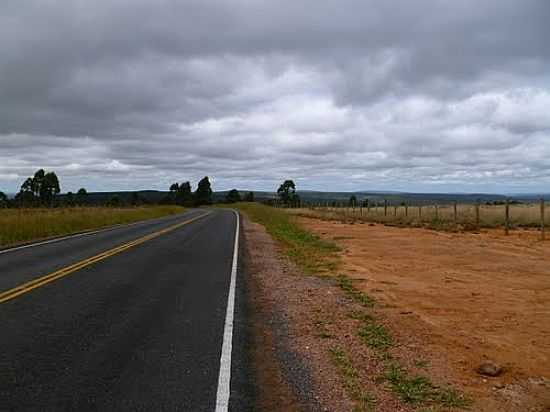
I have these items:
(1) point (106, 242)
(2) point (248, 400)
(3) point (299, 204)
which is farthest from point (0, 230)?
(3) point (299, 204)

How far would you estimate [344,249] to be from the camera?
22.1 meters

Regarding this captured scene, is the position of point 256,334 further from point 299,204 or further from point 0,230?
point 299,204

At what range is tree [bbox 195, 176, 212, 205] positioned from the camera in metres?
162

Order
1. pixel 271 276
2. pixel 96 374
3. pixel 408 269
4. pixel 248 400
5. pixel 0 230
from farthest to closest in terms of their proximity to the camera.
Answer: pixel 0 230 < pixel 408 269 < pixel 271 276 < pixel 96 374 < pixel 248 400

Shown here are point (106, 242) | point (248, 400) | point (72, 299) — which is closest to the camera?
point (248, 400)

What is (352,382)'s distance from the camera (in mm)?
5699

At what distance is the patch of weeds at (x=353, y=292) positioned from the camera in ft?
34.0

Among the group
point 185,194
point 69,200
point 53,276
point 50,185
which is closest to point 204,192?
point 185,194

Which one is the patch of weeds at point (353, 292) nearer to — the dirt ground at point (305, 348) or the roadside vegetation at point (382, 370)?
the roadside vegetation at point (382, 370)

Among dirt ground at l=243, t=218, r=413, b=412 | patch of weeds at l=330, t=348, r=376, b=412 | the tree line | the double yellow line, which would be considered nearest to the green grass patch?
dirt ground at l=243, t=218, r=413, b=412

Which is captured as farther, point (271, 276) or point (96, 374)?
point (271, 276)

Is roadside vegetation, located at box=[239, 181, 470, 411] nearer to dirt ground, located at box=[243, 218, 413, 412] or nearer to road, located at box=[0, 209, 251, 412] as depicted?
dirt ground, located at box=[243, 218, 413, 412]

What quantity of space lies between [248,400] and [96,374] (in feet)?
5.21

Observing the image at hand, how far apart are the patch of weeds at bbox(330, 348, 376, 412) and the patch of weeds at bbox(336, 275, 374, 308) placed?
3.47m
